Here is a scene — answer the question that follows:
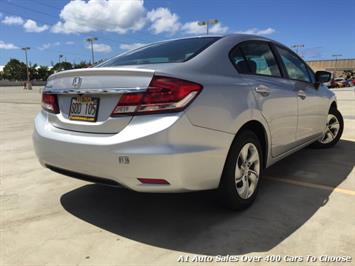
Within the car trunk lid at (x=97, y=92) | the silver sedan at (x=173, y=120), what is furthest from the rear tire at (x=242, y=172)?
the car trunk lid at (x=97, y=92)

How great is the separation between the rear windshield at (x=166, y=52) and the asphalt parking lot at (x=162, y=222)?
124 cm

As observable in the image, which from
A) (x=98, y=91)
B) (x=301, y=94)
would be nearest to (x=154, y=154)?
(x=98, y=91)

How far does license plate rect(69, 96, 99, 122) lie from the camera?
2764mm

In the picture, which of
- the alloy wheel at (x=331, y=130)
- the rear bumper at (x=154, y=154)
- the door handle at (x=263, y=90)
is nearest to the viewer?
the rear bumper at (x=154, y=154)

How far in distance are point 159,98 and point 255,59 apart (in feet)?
5.01

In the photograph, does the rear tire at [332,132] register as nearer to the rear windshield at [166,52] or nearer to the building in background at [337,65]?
the rear windshield at [166,52]

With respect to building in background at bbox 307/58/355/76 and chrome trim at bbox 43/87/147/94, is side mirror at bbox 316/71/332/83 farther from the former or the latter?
building in background at bbox 307/58/355/76

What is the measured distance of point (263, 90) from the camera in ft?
11.1

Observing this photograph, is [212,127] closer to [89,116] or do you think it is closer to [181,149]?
[181,149]

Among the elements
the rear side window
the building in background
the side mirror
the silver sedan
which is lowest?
the silver sedan

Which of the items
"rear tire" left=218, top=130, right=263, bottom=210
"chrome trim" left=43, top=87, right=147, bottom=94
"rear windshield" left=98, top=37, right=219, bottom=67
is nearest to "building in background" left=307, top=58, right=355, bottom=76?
"rear windshield" left=98, top=37, right=219, bottom=67

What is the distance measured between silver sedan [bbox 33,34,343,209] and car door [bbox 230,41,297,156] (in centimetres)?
2

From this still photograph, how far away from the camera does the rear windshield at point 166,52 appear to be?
10.3 ft

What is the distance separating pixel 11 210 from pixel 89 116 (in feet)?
4.33
